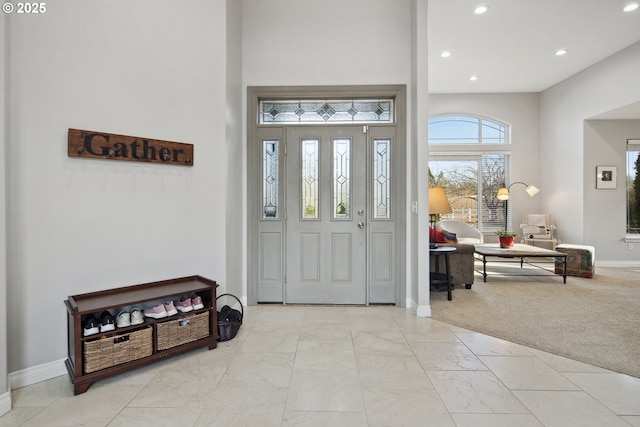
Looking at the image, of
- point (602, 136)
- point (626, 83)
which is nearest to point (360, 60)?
point (626, 83)

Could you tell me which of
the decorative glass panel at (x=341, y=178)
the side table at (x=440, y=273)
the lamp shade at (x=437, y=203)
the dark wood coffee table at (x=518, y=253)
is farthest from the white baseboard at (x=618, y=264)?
the decorative glass panel at (x=341, y=178)

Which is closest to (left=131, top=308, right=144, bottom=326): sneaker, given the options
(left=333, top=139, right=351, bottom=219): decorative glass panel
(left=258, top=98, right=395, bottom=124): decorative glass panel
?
(left=333, top=139, right=351, bottom=219): decorative glass panel

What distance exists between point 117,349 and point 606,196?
8.08 meters

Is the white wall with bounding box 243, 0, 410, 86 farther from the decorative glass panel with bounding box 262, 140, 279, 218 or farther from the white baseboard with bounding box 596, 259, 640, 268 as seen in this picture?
the white baseboard with bounding box 596, 259, 640, 268

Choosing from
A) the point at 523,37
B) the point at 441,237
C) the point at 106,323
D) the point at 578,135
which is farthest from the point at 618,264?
the point at 106,323

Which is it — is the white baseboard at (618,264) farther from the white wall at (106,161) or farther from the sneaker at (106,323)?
the sneaker at (106,323)

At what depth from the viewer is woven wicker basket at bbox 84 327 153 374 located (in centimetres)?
191

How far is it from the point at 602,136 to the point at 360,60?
5619 mm

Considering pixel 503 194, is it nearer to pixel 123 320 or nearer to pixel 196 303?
pixel 196 303

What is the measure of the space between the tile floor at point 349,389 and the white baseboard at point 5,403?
55 mm

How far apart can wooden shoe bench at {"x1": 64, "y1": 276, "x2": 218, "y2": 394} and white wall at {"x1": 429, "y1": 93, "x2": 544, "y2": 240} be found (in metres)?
6.77

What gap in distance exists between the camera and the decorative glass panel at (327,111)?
12.1 ft

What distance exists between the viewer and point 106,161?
2318 millimetres

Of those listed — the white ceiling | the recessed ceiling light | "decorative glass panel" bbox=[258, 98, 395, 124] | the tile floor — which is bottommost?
the tile floor
